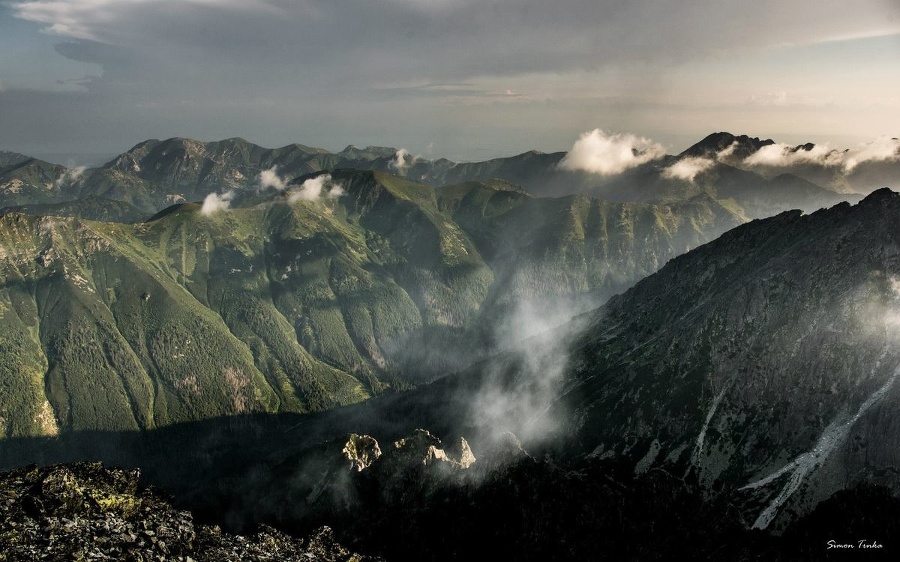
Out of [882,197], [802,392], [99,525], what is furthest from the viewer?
[882,197]

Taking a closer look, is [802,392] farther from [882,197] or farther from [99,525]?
[99,525]

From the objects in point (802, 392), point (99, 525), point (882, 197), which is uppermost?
point (882, 197)

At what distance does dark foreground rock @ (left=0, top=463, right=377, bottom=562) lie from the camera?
214 feet

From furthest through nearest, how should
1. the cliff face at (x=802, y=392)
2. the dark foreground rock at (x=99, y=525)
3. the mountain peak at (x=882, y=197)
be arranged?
the mountain peak at (x=882, y=197)
the cliff face at (x=802, y=392)
the dark foreground rock at (x=99, y=525)

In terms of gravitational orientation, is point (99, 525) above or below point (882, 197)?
below

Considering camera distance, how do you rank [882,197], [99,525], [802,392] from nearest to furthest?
[99,525], [802,392], [882,197]

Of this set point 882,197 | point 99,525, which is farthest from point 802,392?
point 99,525

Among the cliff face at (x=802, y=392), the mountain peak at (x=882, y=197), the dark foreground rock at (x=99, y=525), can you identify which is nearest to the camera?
the dark foreground rock at (x=99, y=525)

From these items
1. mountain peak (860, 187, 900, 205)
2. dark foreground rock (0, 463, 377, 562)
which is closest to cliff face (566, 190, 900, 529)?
mountain peak (860, 187, 900, 205)

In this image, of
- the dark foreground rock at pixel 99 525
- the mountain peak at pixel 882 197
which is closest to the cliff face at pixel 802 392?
the mountain peak at pixel 882 197

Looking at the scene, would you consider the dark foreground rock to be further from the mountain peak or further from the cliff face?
the mountain peak

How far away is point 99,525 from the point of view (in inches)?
2815

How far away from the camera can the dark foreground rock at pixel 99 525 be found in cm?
6512

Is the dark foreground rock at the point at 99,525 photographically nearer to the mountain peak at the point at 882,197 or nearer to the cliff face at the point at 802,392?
the cliff face at the point at 802,392
